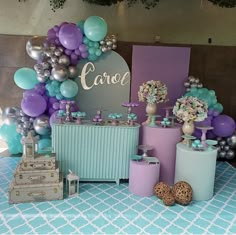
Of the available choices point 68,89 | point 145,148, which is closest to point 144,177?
point 145,148

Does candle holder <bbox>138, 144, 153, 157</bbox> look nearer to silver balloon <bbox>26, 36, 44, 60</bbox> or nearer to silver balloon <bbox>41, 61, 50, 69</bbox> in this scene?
silver balloon <bbox>41, 61, 50, 69</bbox>

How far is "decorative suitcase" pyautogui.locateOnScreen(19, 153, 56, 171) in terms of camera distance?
304 centimetres

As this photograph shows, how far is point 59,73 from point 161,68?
59.9 inches

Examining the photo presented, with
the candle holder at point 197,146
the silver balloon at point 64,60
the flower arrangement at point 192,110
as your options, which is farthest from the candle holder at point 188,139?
the silver balloon at point 64,60

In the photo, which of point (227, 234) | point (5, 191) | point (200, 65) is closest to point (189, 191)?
point (227, 234)

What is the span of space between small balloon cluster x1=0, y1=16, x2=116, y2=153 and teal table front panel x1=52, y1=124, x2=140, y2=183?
50 cm

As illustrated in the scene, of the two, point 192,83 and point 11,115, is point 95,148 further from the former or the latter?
point 192,83


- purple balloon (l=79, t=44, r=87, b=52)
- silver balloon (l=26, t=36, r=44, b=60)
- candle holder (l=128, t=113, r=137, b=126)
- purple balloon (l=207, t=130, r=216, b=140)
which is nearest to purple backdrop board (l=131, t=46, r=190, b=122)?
purple balloon (l=207, t=130, r=216, b=140)

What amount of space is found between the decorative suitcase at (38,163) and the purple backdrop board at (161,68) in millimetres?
1731

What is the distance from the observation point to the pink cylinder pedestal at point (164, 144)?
11.3ft

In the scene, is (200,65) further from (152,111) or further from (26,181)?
(26,181)

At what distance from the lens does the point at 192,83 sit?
4.29 meters

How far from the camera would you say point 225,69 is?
4.99 meters

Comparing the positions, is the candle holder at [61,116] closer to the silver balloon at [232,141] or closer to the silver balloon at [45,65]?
the silver balloon at [45,65]
